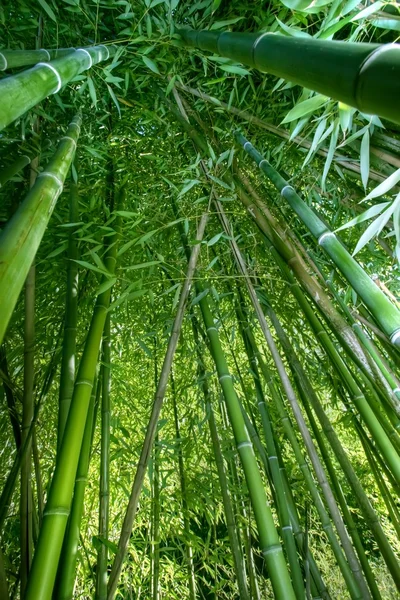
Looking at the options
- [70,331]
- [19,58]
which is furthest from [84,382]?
[19,58]

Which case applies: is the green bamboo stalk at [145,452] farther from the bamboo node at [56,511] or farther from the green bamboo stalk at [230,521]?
the green bamboo stalk at [230,521]

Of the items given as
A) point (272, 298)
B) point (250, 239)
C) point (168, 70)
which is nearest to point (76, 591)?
point (272, 298)

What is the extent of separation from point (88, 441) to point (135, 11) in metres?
2.01

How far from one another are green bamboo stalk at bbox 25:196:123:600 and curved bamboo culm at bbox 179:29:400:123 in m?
0.92

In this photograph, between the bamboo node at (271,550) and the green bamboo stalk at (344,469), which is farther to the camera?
the green bamboo stalk at (344,469)

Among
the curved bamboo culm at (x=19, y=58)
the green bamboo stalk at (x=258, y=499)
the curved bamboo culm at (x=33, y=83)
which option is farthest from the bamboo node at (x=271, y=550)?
the curved bamboo culm at (x=19, y=58)

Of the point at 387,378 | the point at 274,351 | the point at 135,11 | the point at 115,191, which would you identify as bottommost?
the point at 387,378

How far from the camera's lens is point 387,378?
1.41 metres

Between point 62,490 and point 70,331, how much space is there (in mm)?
681

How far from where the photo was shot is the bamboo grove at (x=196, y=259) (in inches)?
41.3

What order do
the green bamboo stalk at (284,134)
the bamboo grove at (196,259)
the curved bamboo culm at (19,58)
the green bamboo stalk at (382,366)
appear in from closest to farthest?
the bamboo grove at (196,259) → the curved bamboo culm at (19,58) → the green bamboo stalk at (382,366) → the green bamboo stalk at (284,134)

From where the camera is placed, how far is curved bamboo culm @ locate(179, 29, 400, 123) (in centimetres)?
57

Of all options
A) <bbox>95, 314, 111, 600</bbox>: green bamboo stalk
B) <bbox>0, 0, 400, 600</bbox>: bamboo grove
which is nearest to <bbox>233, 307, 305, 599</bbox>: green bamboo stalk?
<bbox>0, 0, 400, 600</bbox>: bamboo grove

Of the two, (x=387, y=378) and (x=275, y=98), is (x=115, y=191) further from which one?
(x=387, y=378)
